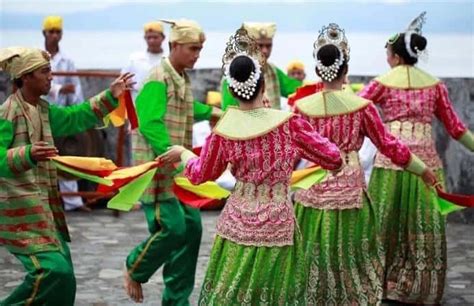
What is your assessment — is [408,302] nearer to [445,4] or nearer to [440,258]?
[440,258]

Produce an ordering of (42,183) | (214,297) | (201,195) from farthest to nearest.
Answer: (201,195)
(42,183)
(214,297)

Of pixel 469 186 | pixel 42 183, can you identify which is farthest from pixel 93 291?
pixel 469 186

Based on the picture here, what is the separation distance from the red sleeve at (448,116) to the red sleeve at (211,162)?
7.96 feet

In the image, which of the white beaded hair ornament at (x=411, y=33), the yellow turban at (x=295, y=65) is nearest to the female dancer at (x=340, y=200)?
the white beaded hair ornament at (x=411, y=33)

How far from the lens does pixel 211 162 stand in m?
6.18

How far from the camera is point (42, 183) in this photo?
6.66 metres

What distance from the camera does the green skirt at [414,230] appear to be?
325 inches

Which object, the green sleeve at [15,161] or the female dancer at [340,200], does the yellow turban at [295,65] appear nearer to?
the female dancer at [340,200]

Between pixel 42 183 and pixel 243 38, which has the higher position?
pixel 243 38

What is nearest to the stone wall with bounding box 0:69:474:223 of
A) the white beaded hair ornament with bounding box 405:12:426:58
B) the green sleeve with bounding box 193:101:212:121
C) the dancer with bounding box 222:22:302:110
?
the dancer with bounding box 222:22:302:110

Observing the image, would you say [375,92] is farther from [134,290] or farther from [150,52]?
[150,52]

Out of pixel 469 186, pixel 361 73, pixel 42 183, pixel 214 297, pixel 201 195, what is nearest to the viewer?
pixel 214 297

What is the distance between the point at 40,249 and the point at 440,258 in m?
2.86

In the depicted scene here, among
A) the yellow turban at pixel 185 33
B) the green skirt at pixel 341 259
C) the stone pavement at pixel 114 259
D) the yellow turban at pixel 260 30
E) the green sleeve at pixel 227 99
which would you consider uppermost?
the yellow turban at pixel 185 33
